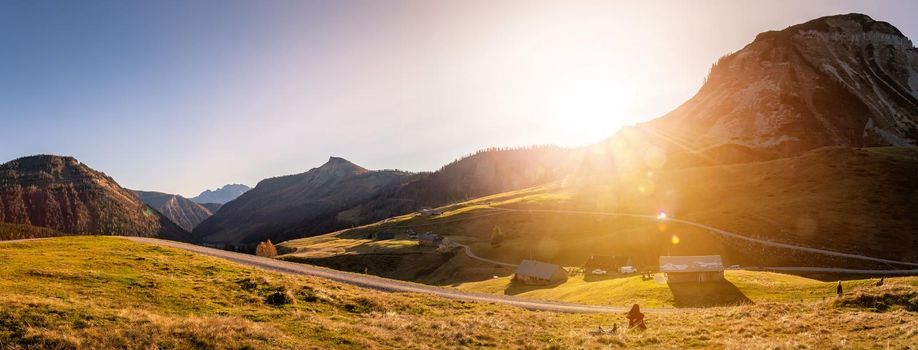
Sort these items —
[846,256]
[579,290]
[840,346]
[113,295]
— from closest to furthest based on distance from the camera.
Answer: [840,346] → [113,295] → [579,290] → [846,256]

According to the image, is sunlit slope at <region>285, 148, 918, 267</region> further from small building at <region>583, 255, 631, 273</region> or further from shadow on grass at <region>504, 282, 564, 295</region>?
shadow on grass at <region>504, 282, 564, 295</region>

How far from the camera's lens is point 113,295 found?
3192cm

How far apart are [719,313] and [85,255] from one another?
210 feet

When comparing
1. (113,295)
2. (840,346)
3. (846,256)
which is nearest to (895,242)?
(846,256)

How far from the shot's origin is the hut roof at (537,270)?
108750 millimetres

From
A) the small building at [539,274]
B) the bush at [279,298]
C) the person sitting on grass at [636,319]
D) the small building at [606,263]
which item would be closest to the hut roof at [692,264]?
the small building at [606,263]

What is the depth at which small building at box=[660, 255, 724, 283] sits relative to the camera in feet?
260

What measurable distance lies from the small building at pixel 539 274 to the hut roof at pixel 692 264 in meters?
29.6

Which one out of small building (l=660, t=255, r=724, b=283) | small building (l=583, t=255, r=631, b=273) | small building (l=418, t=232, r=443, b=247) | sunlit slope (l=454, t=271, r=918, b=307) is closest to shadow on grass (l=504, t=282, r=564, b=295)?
sunlit slope (l=454, t=271, r=918, b=307)

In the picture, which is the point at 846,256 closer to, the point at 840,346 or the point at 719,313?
the point at 719,313

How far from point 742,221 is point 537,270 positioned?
60670mm

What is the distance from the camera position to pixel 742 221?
124312 mm

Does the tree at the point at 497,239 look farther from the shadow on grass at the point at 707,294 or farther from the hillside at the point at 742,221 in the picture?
the shadow on grass at the point at 707,294

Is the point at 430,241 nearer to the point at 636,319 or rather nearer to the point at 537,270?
the point at 537,270
